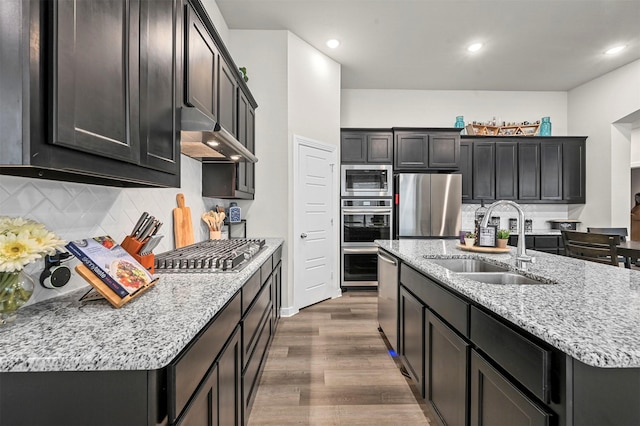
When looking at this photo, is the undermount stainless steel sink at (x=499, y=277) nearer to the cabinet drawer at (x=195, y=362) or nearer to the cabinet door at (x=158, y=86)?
the cabinet drawer at (x=195, y=362)

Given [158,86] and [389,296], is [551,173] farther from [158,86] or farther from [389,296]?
[158,86]

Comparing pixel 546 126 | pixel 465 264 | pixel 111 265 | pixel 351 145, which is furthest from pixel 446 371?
pixel 546 126

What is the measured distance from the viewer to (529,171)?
489 centimetres

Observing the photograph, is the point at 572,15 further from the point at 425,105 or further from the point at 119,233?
the point at 119,233

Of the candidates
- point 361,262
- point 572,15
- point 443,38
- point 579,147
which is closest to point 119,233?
point 361,262

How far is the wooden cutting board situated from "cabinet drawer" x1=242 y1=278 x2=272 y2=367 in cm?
74

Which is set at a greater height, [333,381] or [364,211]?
[364,211]

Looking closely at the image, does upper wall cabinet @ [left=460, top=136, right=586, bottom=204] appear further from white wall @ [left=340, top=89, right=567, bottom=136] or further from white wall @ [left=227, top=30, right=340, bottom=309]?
white wall @ [left=227, top=30, right=340, bottom=309]

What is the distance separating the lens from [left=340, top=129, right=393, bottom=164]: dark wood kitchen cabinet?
4.66 metres

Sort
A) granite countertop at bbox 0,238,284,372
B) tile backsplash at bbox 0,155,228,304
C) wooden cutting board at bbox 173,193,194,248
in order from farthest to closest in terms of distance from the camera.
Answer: wooden cutting board at bbox 173,193,194,248 → tile backsplash at bbox 0,155,228,304 → granite countertop at bbox 0,238,284,372

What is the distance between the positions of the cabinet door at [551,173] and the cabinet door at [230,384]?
538 cm

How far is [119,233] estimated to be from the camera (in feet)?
5.24

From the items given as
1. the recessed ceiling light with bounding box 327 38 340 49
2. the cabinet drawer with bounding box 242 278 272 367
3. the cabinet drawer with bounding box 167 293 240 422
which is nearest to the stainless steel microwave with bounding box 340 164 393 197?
the recessed ceiling light with bounding box 327 38 340 49

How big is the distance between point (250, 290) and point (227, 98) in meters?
1.61
